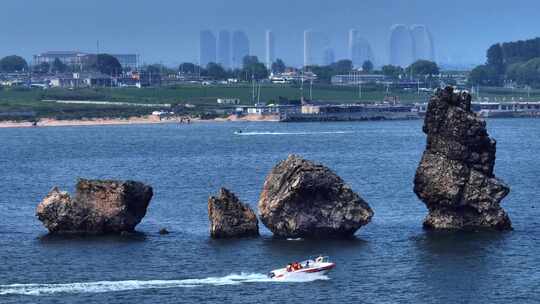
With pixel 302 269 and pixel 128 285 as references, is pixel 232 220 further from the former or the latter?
pixel 128 285

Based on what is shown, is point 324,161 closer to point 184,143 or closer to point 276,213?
point 184,143

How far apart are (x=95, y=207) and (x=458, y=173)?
66.5 feet

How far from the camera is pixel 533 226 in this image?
9244cm

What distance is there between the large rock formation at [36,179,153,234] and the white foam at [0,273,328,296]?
12547mm

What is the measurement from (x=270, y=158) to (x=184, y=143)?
35043 millimetres

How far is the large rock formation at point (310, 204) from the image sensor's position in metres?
84.6

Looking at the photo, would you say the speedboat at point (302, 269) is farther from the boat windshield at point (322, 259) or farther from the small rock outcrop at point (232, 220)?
the small rock outcrop at point (232, 220)

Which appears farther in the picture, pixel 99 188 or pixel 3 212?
pixel 3 212

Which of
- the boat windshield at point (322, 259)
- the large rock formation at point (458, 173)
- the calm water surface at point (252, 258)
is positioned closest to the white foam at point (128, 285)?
the calm water surface at point (252, 258)

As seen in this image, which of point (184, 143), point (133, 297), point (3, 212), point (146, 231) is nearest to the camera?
point (133, 297)

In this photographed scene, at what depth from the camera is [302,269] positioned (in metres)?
76.2

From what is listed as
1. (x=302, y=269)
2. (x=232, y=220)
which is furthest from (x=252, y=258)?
(x=232, y=220)

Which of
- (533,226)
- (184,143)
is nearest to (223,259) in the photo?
(533,226)

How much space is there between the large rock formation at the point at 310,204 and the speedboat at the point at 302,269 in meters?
8.00
